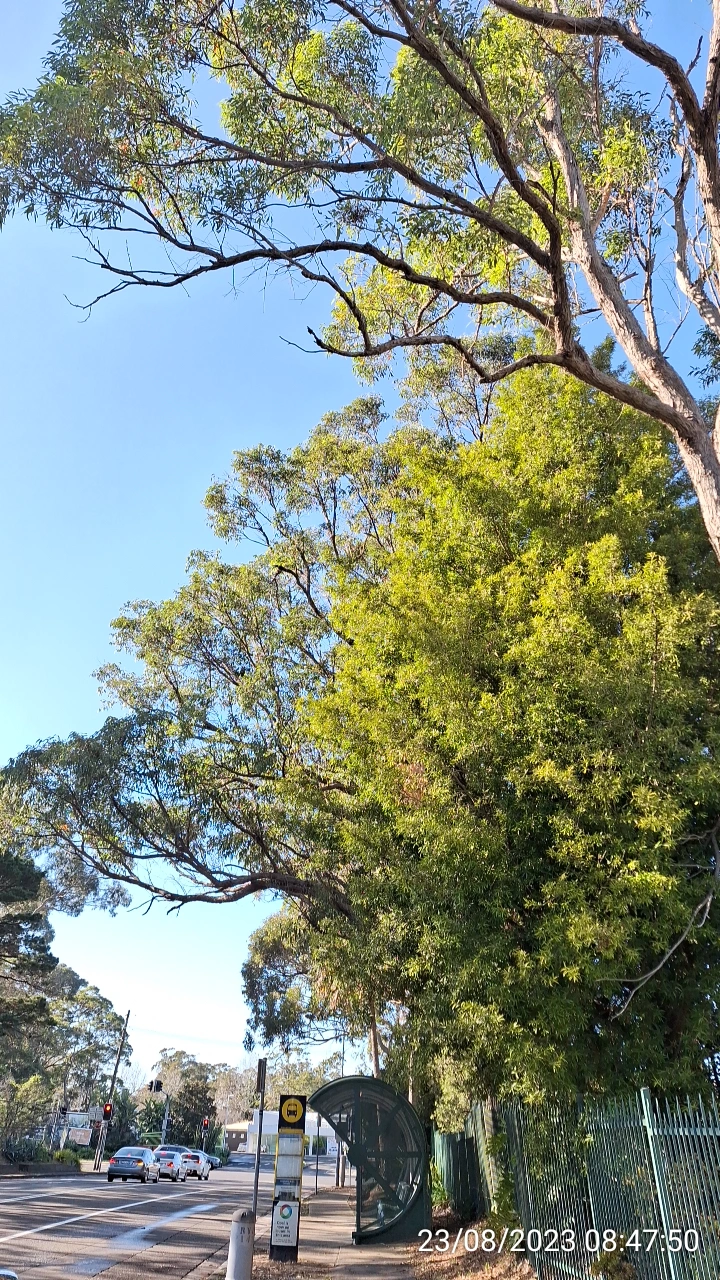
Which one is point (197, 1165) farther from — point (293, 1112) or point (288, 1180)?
point (288, 1180)

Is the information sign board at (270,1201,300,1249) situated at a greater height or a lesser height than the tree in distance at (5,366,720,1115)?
lesser

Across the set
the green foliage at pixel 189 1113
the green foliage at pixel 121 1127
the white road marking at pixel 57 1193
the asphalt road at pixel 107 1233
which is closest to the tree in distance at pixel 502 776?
the asphalt road at pixel 107 1233

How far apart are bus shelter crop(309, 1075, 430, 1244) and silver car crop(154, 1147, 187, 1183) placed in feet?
83.3

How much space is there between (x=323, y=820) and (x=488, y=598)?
552cm

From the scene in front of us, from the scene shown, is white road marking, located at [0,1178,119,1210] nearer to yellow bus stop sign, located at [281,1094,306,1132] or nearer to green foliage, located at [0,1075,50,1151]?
yellow bus stop sign, located at [281,1094,306,1132]

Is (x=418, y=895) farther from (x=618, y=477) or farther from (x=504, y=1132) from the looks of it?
(x=618, y=477)

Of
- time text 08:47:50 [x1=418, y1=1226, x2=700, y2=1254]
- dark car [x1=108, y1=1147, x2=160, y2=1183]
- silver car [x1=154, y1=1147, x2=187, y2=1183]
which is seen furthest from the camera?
silver car [x1=154, y1=1147, x2=187, y2=1183]

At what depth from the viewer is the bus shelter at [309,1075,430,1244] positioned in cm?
1527

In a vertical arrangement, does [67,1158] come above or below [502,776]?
below

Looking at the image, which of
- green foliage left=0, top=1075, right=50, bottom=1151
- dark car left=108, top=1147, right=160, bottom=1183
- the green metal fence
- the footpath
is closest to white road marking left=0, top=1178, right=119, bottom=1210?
dark car left=108, top=1147, right=160, bottom=1183

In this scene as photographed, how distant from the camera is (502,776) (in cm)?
1011

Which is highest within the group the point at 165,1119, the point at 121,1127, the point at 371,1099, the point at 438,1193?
the point at 165,1119

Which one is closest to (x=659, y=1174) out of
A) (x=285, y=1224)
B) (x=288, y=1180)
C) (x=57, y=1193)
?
(x=285, y=1224)

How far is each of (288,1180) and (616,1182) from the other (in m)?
7.13
